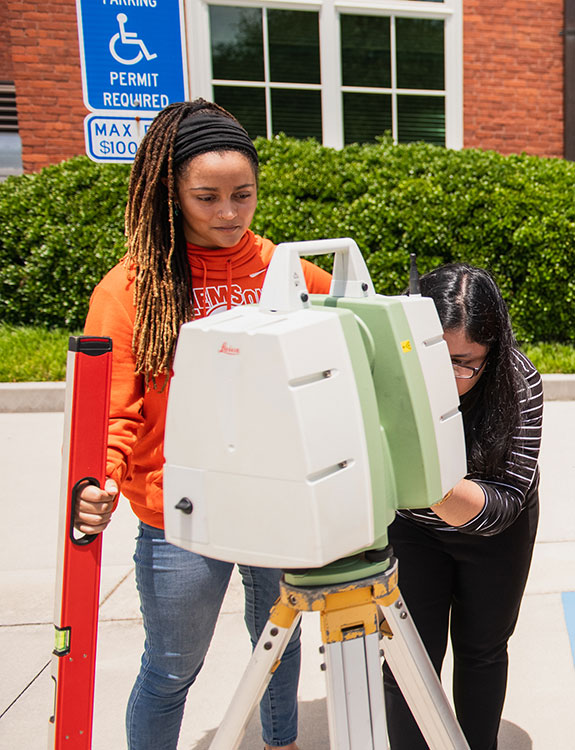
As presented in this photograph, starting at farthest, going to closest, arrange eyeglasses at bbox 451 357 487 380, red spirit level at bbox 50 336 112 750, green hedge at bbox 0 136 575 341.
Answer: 1. green hedge at bbox 0 136 575 341
2. eyeglasses at bbox 451 357 487 380
3. red spirit level at bbox 50 336 112 750

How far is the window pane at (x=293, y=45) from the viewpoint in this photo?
8242 mm

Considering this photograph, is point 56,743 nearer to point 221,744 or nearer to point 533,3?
point 221,744

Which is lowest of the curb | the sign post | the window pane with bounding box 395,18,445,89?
the curb

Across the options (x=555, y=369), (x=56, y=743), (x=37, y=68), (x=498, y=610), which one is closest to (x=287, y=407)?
(x=56, y=743)

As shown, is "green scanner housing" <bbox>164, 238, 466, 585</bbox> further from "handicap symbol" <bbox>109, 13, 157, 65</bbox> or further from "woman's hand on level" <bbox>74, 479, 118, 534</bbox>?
"handicap symbol" <bbox>109, 13, 157, 65</bbox>

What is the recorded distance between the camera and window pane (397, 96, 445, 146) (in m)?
8.68

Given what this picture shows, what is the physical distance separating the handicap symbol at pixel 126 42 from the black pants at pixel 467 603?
8.71 ft

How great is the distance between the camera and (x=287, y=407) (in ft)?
2.95

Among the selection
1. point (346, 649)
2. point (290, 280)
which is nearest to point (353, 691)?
point (346, 649)

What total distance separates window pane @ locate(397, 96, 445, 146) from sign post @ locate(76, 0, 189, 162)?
560cm

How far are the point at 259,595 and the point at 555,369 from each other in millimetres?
4731

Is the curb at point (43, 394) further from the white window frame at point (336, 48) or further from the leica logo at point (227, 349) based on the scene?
the leica logo at point (227, 349)

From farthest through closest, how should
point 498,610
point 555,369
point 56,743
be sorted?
point 555,369 < point 498,610 < point 56,743

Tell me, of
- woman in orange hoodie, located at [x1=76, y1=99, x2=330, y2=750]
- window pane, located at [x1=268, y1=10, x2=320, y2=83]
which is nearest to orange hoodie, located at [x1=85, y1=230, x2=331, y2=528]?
woman in orange hoodie, located at [x1=76, y1=99, x2=330, y2=750]
